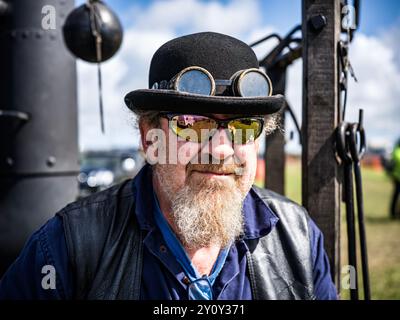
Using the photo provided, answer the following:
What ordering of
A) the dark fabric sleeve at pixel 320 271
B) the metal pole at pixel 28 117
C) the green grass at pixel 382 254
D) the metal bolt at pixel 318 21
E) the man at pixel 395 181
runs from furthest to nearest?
1. the man at pixel 395 181
2. the green grass at pixel 382 254
3. the metal pole at pixel 28 117
4. the metal bolt at pixel 318 21
5. the dark fabric sleeve at pixel 320 271

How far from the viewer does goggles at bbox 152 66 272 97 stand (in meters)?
1.69

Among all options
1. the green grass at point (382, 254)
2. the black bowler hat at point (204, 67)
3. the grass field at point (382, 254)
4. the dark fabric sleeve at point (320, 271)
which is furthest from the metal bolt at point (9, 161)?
the grass field at point (382, 254)

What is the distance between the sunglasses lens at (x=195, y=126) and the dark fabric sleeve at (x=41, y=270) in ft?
2.11

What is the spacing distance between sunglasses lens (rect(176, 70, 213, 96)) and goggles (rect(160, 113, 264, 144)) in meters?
0.10

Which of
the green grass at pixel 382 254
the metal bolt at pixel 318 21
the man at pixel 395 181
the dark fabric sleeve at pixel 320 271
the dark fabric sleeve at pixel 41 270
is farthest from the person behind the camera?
the man at pixel 395 181

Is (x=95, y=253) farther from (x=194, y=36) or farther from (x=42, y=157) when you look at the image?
(x=42, y=157)

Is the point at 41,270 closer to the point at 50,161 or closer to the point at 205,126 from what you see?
the point at 205,126

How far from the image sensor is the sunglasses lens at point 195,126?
5.72 ft

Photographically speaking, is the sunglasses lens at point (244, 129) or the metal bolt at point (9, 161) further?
the metal bolt at point (9, 161)

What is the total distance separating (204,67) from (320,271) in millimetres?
1024

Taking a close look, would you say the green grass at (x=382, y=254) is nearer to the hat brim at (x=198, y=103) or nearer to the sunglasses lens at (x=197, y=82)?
the hat brim at (x=198, y=103)

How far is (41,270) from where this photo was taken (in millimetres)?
1688

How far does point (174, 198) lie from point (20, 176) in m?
1.69
